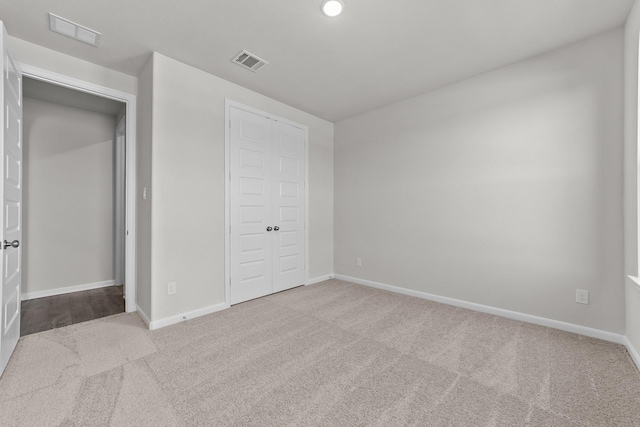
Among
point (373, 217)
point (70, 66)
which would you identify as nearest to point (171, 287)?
point (70, 66)

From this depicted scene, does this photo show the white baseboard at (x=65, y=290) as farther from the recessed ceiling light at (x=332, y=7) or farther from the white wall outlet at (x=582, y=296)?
the white wall outlet at (x=582, y=296)

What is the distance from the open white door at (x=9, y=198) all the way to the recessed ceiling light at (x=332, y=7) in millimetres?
2218

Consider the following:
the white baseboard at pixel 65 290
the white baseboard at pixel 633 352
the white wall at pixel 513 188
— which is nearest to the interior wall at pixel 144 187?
the white baseboard at pixel 65 290

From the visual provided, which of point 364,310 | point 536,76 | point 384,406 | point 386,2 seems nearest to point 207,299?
point 364,310

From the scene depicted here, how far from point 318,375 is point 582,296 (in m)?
2.53

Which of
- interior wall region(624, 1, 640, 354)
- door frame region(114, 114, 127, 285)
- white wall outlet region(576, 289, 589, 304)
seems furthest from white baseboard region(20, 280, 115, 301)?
interior wall region(624, 1, 640, 354)

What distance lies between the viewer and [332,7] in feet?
6.86

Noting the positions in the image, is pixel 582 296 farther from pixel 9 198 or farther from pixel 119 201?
pixel 119 201

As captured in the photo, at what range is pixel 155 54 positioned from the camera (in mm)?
2703

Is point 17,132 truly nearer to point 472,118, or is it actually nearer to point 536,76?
point 472,118

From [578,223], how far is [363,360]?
235 centimetres

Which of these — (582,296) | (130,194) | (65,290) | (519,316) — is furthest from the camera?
(65,290)

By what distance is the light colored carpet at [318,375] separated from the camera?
60.1 inches

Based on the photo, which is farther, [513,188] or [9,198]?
[513,188]
